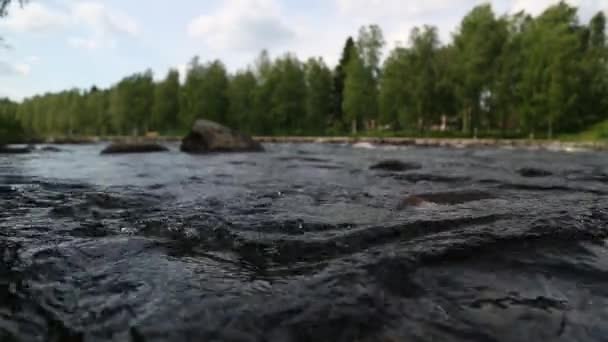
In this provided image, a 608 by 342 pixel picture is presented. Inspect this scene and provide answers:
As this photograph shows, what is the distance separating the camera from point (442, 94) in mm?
52562

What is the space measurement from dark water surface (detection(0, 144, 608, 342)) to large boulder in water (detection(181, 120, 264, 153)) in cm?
1475

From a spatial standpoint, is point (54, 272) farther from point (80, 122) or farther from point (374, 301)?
point (80, 122)

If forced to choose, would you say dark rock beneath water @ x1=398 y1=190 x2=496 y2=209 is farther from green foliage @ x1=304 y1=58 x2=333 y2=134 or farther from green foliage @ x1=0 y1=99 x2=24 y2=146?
green foliage @ x1=304 y1=58 x2=333 y2=134

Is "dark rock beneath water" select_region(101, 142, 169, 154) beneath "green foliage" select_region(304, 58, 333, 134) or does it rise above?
beneath

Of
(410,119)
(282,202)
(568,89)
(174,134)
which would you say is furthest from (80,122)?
(282,202)

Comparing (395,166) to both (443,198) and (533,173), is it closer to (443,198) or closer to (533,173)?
(533,173)

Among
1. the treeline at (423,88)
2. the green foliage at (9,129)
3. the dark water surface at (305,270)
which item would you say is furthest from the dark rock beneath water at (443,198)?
the treeline at (423,88)

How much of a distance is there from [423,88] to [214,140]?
3805 centimetres

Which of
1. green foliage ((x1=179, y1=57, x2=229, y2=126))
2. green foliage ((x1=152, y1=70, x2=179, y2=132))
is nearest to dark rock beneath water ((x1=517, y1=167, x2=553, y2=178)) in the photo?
green foliage ((x1=179, y1=57, x2=229, y2=126))

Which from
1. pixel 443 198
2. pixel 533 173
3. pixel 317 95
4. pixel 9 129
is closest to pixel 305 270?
pixel 443 198

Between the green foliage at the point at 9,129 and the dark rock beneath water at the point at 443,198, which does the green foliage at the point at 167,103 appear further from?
the dark rock beneath water at the point at 443,198

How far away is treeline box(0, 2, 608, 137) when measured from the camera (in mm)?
42156

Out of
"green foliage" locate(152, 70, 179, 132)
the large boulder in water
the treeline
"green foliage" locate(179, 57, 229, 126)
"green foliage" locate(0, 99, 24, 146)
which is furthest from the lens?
"green foliage" locate(152, 70, 179, 132)

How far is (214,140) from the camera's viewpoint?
68.2 ft
